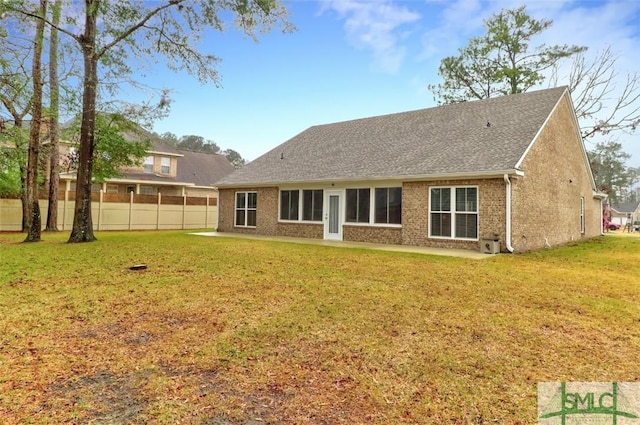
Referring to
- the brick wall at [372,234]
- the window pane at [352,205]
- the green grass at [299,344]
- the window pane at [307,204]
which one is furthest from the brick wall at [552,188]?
the window pane at [307,204]

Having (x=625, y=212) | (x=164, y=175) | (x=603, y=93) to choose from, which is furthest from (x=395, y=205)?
(x=625, y=212)

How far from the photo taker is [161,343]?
12.9 feet

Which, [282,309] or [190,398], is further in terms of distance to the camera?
[282,309]

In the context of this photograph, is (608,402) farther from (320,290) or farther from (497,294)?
(320,290)

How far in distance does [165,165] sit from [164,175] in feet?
2.62

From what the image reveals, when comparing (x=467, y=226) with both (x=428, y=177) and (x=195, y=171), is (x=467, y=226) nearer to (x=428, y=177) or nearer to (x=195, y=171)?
(x=428, y=177)

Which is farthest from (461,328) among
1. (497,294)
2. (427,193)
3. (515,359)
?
(427,193)

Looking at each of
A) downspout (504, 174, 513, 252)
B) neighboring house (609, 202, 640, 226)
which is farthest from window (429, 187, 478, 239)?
neighboring house (609, 202, 640, 226)

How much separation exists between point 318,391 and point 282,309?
2.23 metres

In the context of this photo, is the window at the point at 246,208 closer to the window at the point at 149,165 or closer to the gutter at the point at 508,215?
the gutter at the point at 508,215

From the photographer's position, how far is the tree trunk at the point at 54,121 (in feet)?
45.3

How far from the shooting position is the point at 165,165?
94.6ft

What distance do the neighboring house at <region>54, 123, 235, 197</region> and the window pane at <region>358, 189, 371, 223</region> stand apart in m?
14.8

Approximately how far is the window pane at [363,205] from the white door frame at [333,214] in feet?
2.75
